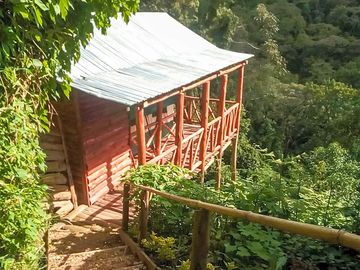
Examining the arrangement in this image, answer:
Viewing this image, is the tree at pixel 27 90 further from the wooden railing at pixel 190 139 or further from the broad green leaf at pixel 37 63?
the wooden railing at pixel 190 139

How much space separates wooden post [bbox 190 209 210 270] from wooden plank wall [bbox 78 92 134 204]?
4.31 metres

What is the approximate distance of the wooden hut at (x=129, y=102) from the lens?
22.7 feet

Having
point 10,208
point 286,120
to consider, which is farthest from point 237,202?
point 286,120

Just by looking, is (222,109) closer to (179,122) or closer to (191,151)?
(191,151)

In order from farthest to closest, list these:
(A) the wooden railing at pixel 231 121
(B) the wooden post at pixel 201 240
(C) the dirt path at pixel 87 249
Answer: (A) the wooden railing at pixel 231 121 → (C) the dirt path at pixel 87 249 → (B) the wooden post at pixel 201 240

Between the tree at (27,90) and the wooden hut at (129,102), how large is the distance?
7.30 feet

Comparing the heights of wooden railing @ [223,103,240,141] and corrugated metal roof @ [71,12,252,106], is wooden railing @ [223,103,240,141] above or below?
below

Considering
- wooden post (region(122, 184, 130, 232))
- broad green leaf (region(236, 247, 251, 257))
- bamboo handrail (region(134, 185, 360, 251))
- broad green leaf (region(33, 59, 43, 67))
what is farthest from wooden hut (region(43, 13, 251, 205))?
bamboo handrail (region(134, 185, 360, 251))

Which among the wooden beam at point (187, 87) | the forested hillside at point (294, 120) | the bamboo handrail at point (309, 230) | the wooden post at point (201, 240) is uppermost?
the bamboo handrail at point (309, 230)

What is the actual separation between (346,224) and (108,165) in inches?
219

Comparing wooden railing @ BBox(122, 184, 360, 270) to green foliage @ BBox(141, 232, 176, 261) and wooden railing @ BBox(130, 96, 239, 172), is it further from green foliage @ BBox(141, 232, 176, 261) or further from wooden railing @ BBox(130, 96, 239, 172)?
wooden railing @ BBox(130, 96, 239, 172)

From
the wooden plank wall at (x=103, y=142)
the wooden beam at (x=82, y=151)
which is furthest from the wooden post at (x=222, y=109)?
the wooden beam at (x=82, y=151)

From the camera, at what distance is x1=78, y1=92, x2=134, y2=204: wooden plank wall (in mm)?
7863

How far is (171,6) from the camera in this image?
2330 centimetres
